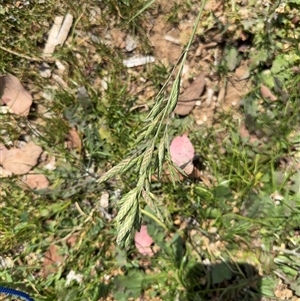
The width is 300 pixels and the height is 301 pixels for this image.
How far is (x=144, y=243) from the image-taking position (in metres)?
2.07

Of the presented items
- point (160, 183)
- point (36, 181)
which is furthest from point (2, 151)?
point (160, 183)

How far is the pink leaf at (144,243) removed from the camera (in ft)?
6.78

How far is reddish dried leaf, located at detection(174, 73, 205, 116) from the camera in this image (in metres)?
2.15

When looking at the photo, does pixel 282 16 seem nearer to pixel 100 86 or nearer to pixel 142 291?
pixel 100 86

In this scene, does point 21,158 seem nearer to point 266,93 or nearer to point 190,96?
point 190,96

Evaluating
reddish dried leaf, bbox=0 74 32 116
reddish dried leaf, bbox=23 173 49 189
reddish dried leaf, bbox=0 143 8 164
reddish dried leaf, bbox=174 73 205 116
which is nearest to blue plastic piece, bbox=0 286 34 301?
reddish dried leaf, bbox=23 173 49 189

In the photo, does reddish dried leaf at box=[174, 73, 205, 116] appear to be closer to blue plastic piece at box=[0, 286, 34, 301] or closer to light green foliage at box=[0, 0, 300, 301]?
light green foliage at box=[0, 0, 300, 301]

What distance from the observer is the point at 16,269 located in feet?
7.03

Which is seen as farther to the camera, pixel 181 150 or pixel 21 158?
pixel 21 158

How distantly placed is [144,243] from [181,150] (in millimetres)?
413

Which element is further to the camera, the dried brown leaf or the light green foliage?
the dried brown leaf

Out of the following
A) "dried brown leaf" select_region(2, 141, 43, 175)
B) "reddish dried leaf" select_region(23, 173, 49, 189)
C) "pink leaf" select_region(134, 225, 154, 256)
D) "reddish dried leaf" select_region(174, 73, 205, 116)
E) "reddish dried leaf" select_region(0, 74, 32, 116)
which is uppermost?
"reddish dried leaf" select_region(174, 73, 205, 116)

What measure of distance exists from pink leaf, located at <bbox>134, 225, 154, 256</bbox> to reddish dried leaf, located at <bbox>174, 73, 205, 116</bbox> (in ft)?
1.74

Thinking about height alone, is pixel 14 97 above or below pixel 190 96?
below
